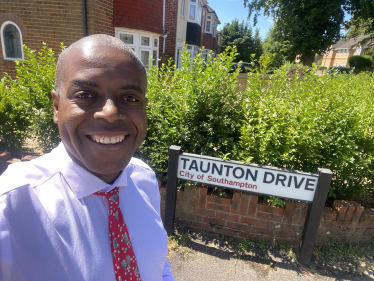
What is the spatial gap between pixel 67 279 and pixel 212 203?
2.40m

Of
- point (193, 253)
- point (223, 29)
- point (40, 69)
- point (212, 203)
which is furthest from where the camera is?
point (223, 29)

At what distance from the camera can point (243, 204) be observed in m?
3.08

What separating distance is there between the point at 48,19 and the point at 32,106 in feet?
20.3

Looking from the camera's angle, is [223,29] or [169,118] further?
[223,29]

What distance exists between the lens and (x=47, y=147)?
364cm

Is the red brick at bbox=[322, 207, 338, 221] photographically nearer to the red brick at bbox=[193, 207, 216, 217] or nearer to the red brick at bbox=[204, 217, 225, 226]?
the red brick at bbox=[204, 217, 225, 226]

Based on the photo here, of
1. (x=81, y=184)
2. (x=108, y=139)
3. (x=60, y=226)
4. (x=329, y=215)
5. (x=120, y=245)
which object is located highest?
(x=108, y=139)

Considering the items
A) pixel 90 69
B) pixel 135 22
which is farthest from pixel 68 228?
pixel 135 22

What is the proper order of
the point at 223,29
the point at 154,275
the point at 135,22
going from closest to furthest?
the point at 154,275
the point at 135,22
the point at 223,29

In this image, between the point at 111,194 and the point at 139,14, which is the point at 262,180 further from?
the point at 139,14

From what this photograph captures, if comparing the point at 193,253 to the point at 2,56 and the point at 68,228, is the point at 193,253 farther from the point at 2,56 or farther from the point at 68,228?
the point at 2,56

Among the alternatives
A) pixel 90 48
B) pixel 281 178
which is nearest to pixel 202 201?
pixel 281 178

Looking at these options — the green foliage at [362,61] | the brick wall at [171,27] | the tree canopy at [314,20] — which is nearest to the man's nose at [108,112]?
the brick wall at [171,27]

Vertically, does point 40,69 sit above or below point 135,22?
below
